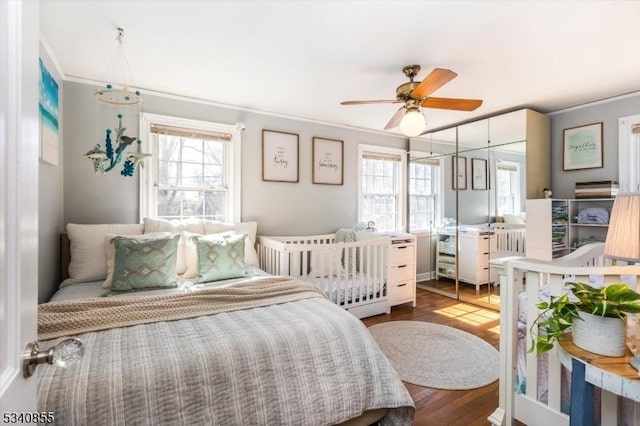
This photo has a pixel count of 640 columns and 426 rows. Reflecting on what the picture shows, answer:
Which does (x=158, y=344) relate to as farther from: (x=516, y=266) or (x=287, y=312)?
(x=516, y=266)

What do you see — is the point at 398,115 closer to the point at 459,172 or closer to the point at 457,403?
the point at 459,172

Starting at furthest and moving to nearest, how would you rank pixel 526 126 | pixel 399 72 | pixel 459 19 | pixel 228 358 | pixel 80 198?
pixel 526 126 → pixel 80 198 → pixel 399 72 → pixel 459 19 → pixel 228 358

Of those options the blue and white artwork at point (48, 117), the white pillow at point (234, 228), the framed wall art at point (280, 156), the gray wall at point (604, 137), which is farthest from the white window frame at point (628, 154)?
the blue and white artwork at point (48, 117)

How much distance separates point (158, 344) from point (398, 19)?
2.13 meters

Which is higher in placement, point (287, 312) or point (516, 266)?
point (516, 266)

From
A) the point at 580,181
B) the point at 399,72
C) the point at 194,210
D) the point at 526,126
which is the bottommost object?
the point at 194,210

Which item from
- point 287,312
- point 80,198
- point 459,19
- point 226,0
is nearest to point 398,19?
point 459,19

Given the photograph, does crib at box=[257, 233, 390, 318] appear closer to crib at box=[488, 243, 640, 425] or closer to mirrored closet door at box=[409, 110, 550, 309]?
mirrored closet door at box=[409, 110, 550, 309]

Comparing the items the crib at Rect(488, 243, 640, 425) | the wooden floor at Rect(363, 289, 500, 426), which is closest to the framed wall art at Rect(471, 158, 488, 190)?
the wooden floor at Rect(363, 289, 500, 426)

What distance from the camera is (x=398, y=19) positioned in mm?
1837

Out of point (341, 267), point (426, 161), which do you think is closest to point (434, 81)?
point (341, 267)

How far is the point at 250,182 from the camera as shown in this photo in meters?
3.49

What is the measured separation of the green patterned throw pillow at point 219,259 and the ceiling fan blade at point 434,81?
1837 millimetres

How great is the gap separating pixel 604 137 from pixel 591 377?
3282mm
